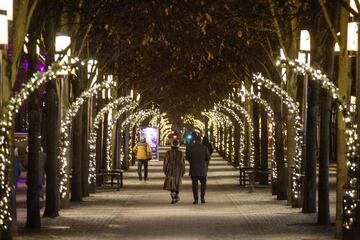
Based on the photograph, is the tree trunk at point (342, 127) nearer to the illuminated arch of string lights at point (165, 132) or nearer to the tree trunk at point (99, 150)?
the tree trunk at point (99, 150)

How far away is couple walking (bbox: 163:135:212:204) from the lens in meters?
36.2

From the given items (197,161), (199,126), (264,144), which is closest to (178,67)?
(264,144)

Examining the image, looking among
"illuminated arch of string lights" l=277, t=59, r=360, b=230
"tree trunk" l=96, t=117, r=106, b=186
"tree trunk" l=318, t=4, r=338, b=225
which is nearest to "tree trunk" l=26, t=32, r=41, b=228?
"tree trunk" l=318, t=4, r=338, b=225

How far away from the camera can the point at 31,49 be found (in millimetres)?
27047

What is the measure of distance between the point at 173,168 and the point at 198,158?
3.00 ft

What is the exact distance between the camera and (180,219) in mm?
29938

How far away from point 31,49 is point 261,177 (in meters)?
24.1

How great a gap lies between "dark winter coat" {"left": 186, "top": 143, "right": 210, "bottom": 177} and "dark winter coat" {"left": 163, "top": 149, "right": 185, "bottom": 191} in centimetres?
41

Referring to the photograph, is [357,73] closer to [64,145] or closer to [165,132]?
[64,145]

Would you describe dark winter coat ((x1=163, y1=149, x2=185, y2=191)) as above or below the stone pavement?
above

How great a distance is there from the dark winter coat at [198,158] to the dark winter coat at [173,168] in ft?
1.34

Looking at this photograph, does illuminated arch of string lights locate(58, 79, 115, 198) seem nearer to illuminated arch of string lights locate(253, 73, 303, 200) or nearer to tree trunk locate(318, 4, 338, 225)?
illuminated arch of string lights locate(253, 73, 303, 200)

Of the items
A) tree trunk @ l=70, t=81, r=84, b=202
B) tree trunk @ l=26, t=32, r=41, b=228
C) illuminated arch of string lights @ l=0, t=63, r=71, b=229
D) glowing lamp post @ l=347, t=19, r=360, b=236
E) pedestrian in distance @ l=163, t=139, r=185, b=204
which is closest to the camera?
glowing lamp post @ l=347, t=19, r=360, b=236

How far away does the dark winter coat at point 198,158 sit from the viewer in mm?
36156
